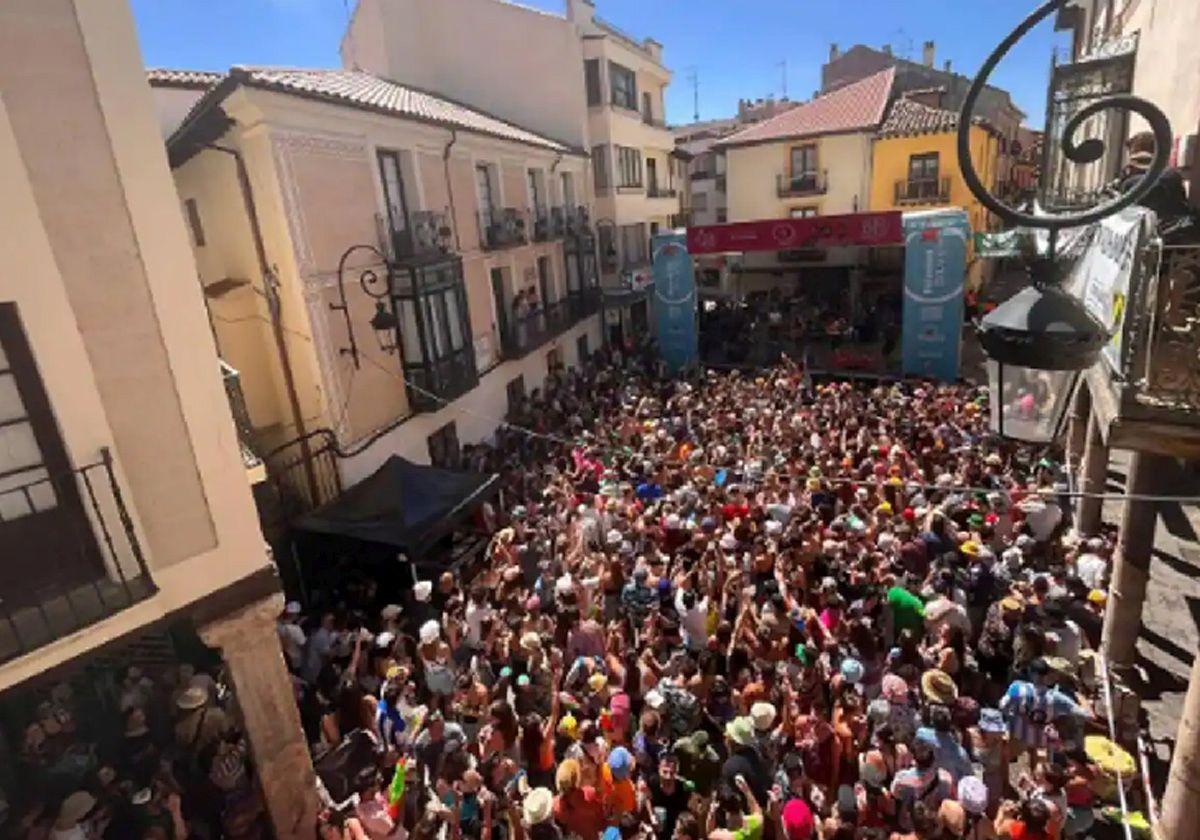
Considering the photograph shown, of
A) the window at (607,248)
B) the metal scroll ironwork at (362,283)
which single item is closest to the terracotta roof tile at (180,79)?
the metal scroll ironwork at (362,283)

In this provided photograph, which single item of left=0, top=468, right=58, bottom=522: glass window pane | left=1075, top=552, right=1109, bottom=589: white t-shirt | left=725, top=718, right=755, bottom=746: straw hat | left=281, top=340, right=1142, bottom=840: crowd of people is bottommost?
left=1075, top=552, right=1109, bottom=589: white t-shirt

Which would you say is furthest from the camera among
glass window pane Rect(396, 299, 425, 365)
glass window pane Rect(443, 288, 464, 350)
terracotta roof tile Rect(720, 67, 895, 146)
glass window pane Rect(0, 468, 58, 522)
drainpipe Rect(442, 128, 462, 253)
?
terracotta roof tile Rect(720, 67, 895, 146)

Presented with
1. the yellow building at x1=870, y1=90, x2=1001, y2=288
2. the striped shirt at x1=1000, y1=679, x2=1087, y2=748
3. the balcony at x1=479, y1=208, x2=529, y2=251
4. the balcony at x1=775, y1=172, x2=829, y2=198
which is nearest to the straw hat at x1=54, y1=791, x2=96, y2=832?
the striped shirt at x1=1000, y1=679, x2=1087, y2=748

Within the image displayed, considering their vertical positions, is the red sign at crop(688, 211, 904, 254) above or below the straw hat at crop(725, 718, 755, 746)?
above

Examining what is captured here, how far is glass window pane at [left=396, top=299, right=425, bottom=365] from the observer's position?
13.9 meters

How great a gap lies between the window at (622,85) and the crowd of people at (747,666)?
18.8 meters

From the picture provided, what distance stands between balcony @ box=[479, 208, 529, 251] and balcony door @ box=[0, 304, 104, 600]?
13.3m

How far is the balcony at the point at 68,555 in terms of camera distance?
4984 mm

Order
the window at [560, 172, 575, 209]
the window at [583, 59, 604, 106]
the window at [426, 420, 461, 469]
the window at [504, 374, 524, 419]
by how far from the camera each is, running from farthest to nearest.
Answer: the window at [583, 59, 604, 106] → the window at [560, 172, 575, 209] → the window at [504, 374, 524, 419] → the window at [426, 420, 461, 469]

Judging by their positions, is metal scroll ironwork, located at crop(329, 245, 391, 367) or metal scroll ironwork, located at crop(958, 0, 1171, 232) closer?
metal scroll ironwork, located at crop(958, 0, 1171, 232)

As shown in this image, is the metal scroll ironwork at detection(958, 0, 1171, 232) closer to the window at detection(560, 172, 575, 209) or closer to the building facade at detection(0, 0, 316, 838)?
the building facade at detection(0, 0, 316, 838)

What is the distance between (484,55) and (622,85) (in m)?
5.65

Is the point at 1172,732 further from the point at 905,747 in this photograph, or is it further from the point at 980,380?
the point at 980,380

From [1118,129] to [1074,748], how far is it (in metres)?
9.77
